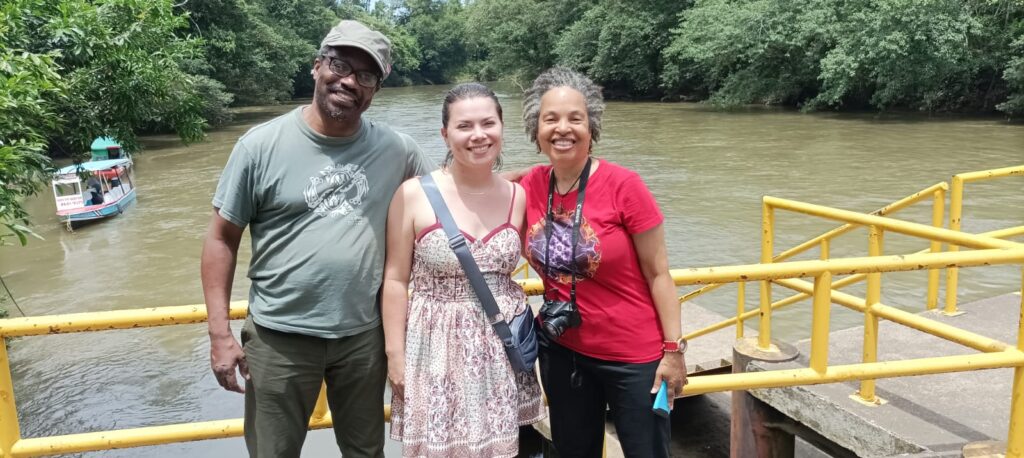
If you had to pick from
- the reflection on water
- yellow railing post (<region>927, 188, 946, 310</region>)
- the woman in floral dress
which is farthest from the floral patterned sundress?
the reflection on water

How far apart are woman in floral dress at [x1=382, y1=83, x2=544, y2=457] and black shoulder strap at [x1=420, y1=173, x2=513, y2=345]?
21mm

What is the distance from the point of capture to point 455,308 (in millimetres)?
2451

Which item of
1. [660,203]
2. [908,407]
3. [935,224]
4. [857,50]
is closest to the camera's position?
[908,407]

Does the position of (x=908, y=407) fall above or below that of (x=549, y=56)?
below

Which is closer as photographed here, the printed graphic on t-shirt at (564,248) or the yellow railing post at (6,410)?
the printed graphic on t-shirt at (564,248)

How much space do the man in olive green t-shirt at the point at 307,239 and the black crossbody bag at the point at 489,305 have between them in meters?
0.23

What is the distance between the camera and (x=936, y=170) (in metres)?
19.5

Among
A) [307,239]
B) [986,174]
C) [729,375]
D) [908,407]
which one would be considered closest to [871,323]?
[908,407]

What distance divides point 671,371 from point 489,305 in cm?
64

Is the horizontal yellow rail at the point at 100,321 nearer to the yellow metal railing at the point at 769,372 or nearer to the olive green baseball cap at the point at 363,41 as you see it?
the yellow metal railing at the point at 769,372

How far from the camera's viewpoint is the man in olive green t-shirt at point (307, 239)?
248cm

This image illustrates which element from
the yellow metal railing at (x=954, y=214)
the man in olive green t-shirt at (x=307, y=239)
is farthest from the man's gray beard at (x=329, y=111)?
the yellow metal railing at (x=954, y=214)

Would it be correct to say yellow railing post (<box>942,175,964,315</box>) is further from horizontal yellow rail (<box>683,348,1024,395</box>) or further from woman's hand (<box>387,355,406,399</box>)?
woman's hand (<box>387,355,406,399</box>)

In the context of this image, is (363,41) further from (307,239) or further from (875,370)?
(875,370)
